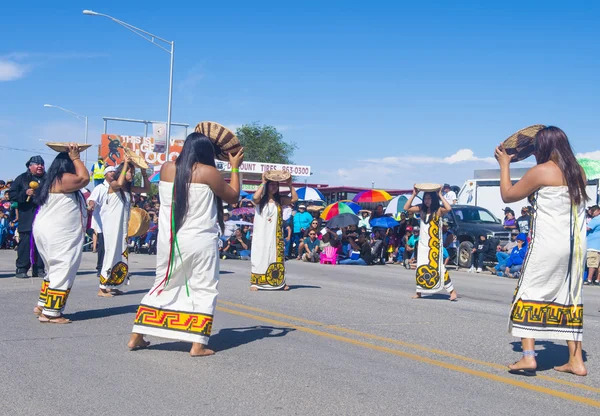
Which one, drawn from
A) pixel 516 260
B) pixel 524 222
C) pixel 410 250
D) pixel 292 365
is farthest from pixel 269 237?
pixel 524 222

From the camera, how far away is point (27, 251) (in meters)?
13.4

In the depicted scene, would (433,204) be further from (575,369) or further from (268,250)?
(575,369)

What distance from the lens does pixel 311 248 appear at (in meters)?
22.5

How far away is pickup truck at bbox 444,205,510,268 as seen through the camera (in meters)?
21.1

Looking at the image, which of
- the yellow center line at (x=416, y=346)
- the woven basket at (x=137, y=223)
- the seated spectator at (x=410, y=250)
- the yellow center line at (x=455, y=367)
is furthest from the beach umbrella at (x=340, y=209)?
the yellow center line at (x=455, y=367)

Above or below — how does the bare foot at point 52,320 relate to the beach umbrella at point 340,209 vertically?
below

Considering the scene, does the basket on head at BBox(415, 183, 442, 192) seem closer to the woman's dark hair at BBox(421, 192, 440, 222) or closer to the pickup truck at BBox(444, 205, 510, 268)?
the woman's dark hair at BBox(421, 192, 440, 222)

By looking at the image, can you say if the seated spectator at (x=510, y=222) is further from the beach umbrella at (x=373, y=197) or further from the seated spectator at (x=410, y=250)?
the beach umbrella at (x=373, y=197)

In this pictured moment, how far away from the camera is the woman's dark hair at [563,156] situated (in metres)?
6.04

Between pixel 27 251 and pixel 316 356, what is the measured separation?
8.45m

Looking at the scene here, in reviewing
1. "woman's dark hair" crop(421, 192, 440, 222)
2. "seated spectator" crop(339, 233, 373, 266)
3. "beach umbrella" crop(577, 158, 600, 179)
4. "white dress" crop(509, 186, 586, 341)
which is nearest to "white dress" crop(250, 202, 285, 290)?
"woman's dark hair" crop(421, 192, 440, 222)

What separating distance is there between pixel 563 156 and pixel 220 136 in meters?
3.09

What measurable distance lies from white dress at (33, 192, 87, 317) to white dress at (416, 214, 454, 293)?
5.41 m

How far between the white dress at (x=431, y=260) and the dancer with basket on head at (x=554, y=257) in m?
5.17
